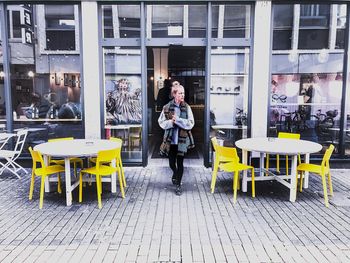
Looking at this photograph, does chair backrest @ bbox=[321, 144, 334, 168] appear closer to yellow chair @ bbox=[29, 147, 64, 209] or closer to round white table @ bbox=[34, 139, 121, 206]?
round white table @ bbox=[34, 139, 121, 206]

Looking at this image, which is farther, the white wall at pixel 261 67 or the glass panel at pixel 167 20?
the glass panel at pixel 167 20

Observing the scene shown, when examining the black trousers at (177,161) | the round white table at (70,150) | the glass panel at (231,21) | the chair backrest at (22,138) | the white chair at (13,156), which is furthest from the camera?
the glass panel at (231,21)

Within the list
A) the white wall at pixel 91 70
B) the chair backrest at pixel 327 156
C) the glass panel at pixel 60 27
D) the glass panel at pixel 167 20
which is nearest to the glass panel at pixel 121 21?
the white wall at pixel 91 70

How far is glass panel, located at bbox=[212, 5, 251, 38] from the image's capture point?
7027 mm

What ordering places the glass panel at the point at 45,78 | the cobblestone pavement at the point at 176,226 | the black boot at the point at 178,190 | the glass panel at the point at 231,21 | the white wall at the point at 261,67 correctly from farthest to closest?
1. the glass panel at the point at 45,78
2. the glass panel at the point at 231,21
3. the white wall at the point at 261,67
4. the black boot at the point at 178,190
5. the cobblestone pavement at the point at 176,226

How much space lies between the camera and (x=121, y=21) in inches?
277

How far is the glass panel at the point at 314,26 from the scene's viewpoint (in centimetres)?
711

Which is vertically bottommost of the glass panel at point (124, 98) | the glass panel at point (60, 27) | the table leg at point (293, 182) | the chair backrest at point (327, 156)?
the table leg at point (293, 182)

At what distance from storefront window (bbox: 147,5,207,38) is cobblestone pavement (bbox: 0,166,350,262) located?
130 inches

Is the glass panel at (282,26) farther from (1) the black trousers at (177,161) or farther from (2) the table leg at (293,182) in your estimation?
(1) the black trousers at (177,161)

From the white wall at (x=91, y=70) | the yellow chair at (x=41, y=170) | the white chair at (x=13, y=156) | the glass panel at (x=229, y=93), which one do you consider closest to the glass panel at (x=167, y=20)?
the glass panel at (x=229, y=93)

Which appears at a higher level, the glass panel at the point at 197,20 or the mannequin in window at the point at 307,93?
the glass panel at the point at 197,20

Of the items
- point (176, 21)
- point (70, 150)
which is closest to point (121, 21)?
point (176, 21)

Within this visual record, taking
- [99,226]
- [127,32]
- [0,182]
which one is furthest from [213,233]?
[127,32]
